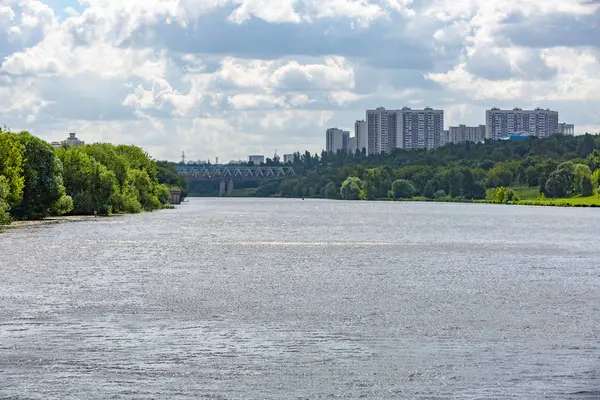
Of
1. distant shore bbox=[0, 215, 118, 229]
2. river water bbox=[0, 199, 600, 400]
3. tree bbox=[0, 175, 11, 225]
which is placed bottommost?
distant shore bbox=[0, 215, 118, 229]

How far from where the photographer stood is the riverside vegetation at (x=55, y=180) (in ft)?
383

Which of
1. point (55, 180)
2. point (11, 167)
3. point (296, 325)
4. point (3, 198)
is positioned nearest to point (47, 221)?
point (55, 180)

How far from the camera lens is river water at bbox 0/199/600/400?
94.7 ft

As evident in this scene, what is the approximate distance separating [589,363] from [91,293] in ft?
88.0

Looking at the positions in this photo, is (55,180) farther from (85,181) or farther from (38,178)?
(85,181)

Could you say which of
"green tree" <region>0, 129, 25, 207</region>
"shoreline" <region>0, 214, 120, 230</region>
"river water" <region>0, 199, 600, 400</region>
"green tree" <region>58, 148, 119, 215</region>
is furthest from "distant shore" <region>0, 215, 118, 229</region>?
"river water" <region>0, 199, 600, 400</region>

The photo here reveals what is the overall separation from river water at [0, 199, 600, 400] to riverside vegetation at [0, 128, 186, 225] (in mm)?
36577

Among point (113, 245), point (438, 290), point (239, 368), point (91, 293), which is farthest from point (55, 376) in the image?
point (113, 245)

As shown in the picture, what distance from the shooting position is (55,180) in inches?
5162

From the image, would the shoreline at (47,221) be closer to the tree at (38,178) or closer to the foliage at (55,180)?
the foliage at (55,180)

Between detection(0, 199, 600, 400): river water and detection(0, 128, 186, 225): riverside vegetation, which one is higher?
detection(0, 128, 186, 225): riverside vegetation

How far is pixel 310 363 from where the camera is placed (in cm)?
3191

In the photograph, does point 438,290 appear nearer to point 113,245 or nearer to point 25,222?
point 113,245

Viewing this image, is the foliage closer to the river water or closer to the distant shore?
the distant shore
